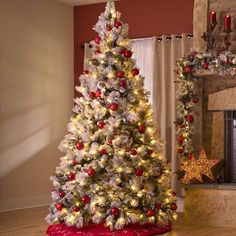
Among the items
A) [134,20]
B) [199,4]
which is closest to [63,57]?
[134,20]

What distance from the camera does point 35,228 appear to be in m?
6.32

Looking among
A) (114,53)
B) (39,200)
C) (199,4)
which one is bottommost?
(39,200)

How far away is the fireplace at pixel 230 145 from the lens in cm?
716

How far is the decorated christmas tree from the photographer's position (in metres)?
5.83

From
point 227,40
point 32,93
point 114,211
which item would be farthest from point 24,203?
point 227,40

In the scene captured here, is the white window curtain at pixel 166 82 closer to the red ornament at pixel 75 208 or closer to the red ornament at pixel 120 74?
the red ornament at pixel 120 74

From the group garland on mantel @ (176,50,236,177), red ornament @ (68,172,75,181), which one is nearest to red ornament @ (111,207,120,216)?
red ornament @ (68,172,75,181)

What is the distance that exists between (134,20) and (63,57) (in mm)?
1261

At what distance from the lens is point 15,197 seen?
26.6 feet

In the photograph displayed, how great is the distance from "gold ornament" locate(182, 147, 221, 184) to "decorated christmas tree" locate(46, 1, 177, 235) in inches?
22.7

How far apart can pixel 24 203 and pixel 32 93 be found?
1549mm

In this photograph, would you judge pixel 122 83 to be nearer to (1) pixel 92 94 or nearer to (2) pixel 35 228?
(1) pixel 92 94

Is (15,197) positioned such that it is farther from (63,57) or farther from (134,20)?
(134,20)

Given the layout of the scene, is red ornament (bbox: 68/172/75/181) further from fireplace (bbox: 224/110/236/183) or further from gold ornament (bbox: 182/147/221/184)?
fireplace (bbox: 224/110/236/183)
